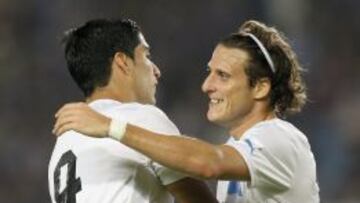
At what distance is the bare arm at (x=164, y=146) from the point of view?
112 inches

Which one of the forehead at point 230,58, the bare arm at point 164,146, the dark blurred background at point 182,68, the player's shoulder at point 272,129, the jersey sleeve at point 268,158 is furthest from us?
the dark blurred background at point 182,68

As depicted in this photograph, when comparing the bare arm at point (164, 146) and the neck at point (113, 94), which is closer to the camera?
the bare arm at point (164, 146)

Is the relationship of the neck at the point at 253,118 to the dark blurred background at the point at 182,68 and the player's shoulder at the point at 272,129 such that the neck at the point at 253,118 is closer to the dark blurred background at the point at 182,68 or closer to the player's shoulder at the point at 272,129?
the player's shoulder at the point at 272,129

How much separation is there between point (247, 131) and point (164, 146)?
452 millimetres

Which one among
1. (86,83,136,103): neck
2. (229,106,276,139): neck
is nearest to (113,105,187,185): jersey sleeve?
(86,83,136,103): neck

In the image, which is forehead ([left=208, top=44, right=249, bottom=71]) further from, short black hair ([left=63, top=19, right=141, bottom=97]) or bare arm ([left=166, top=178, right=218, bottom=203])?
bare arm ([left=166, top=178, right=218, bottom=203])

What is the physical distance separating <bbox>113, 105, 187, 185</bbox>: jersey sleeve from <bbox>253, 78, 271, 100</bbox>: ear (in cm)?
38

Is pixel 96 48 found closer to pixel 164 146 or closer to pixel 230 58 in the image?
pixel 230 58

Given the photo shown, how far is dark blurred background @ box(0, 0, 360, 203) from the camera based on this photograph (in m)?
6.58

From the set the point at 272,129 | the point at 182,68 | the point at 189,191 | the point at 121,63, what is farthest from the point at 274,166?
the point at 182,68

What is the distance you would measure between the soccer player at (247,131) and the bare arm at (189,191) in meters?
0.14

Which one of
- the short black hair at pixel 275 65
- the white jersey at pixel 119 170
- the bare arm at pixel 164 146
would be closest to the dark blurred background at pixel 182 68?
the short black hair at pixel 275 65

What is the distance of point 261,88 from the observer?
3.40m

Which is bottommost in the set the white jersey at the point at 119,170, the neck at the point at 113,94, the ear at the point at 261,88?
the white jersey at the point at 119,170
